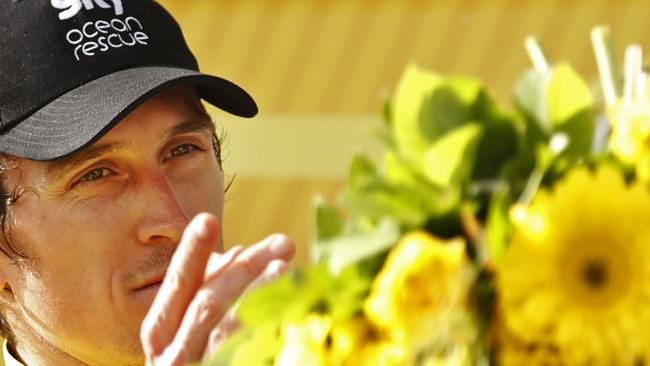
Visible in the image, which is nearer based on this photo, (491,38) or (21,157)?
(21,157)

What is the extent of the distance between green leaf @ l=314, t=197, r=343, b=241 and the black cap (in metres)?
0.80

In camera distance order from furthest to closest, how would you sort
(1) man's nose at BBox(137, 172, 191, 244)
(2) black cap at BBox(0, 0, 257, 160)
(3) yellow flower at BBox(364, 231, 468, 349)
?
(2) black cap at BBox(0, 0, 257, 160), (1) man's nose at BBox(137, 172, 191, 244), (3) yellow flower at BBox(364, 231, 468, 349)

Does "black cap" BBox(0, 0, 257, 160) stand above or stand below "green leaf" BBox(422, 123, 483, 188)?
below

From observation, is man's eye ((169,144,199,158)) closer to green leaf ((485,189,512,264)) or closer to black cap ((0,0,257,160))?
black cap ((0,0,257,160))

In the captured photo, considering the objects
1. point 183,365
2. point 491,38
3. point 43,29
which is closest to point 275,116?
point 491,38

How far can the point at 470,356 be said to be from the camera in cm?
91

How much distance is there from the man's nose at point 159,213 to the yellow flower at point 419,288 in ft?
2.59

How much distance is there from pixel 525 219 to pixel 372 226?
0.40 feet

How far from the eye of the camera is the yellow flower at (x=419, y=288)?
2.89 feet

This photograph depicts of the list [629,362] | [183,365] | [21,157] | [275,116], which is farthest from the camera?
[275,116]

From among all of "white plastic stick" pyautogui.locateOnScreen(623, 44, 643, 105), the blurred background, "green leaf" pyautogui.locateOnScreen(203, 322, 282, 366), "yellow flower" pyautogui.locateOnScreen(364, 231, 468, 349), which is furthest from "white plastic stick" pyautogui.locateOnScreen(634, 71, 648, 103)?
the blurred background

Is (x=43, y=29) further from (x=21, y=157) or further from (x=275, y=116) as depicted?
(x=275, y=116)

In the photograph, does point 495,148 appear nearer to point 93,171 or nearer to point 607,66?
point 607,66

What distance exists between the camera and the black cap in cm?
177
